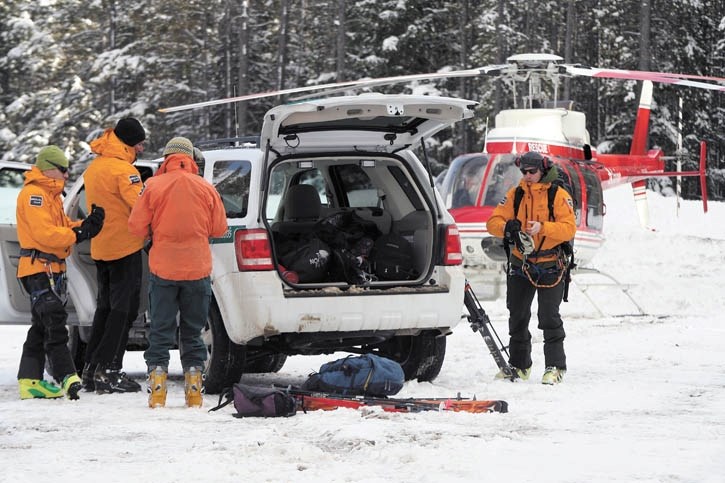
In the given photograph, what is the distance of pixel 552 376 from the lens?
8.46m

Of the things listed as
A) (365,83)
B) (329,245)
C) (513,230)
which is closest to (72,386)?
(329,245)

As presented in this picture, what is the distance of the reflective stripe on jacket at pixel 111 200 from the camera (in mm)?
7785

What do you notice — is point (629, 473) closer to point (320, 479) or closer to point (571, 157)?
point (320, 479)

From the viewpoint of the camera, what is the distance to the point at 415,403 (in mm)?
6777

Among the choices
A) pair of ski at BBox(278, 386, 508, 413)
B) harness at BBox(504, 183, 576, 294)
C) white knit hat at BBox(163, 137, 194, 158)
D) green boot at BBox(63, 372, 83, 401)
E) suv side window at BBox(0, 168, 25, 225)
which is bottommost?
green boot at BBox(63, 372, 83, 401)

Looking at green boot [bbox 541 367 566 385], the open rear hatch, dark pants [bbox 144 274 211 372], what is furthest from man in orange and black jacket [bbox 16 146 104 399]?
green boot [bbox 541 367 566 385]

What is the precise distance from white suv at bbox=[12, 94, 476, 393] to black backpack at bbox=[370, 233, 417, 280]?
0.04 m

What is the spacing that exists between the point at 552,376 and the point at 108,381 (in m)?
3.18

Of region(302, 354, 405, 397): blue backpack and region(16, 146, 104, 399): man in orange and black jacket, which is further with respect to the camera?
region(16, 146, 104, 399): man in orange and black jacket

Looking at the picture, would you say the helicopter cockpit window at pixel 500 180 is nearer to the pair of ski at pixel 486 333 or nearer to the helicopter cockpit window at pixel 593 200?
the helicopter cockpit window at pixel 593 200

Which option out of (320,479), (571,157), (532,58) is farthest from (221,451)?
(571,157)

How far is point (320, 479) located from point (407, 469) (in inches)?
16.7

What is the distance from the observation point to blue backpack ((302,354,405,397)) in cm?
728

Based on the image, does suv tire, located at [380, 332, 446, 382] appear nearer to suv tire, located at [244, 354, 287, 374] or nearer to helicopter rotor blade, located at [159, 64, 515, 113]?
suv tire, located at [244, 354, 287, 374]
